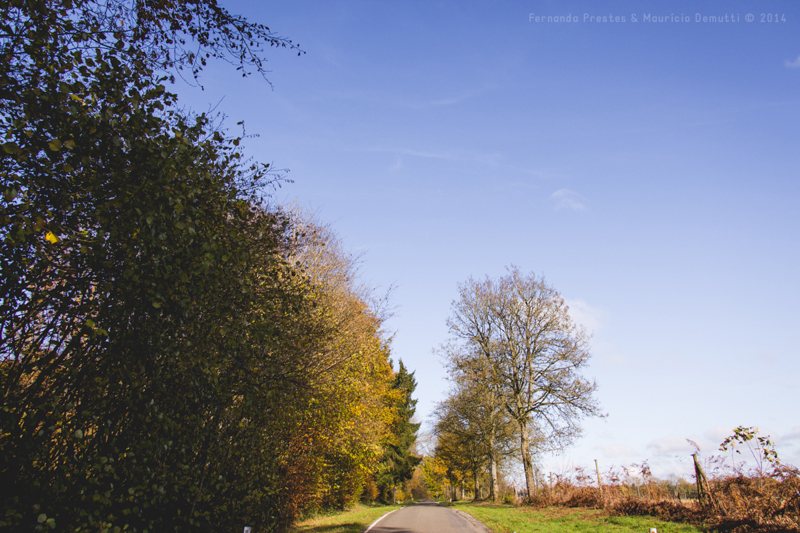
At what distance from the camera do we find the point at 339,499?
24750mm

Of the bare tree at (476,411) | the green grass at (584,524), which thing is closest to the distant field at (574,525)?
the green grass at (584,524)

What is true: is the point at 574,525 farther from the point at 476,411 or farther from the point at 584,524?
the point at 476,411

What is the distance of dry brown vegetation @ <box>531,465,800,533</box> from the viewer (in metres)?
9.52

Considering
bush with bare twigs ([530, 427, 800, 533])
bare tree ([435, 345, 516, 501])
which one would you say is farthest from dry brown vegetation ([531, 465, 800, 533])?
bare tree ([435, 345, 516, 501])

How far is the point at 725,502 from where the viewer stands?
11.0 metres

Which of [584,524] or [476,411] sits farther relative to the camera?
[476,411]

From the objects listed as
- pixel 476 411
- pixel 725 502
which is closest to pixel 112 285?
pixel 725 502

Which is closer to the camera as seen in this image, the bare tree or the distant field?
the distant field

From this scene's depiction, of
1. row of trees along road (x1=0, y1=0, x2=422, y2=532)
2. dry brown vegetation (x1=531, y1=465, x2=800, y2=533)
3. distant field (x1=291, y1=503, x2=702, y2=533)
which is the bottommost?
distant field (x1=291, y1=503, x2=702, y2=533)

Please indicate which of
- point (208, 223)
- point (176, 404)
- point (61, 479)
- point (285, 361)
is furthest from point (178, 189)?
point (285, 361)

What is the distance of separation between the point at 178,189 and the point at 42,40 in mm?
1482

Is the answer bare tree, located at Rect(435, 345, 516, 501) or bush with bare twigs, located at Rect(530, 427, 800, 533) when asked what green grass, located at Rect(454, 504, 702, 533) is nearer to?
bush with bare twigs, located at Rect(530, 427, 800, 533)

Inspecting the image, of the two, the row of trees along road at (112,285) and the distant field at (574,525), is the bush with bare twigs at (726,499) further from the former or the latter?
the row of trees along road at (112,285)

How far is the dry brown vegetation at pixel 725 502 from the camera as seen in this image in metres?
9.52
